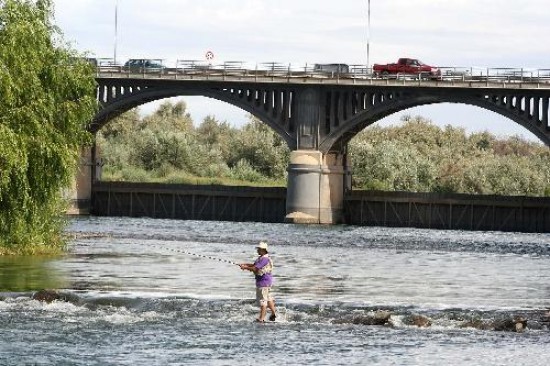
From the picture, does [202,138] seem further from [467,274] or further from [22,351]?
[22,351]

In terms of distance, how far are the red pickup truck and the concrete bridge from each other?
3.65ft

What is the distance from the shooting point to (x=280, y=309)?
4438cm

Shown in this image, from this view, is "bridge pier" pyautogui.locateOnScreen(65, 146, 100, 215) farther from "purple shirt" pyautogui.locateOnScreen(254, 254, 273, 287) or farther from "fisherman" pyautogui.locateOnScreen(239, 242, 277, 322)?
"purple shirt" pyautogui.locateOnScreen(254, 254, 273, 287)

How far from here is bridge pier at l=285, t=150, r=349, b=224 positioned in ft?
401

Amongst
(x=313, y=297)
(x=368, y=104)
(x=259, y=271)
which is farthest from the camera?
(x=368, y=104)

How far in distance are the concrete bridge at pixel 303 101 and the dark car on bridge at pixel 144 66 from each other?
0.26 metres

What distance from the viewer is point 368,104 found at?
12231 cm

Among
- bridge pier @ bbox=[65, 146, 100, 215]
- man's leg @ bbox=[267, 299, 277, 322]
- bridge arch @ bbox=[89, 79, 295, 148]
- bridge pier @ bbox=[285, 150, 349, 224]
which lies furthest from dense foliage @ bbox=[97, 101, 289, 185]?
man's leg @ bbox=[267, 299, 277, 322]

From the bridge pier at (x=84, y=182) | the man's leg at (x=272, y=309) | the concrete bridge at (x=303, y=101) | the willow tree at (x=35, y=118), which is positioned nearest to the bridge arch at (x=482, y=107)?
the concrete bridge at (x=303, y=101)

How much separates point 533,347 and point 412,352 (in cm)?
342

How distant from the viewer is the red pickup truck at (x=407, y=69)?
118 metres

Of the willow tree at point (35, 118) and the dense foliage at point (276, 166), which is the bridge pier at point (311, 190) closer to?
the dense foliage at point (276, 166)

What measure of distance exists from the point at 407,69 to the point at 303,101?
9.21 meters

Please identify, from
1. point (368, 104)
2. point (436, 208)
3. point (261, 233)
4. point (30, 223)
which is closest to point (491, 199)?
point (436, 208)
